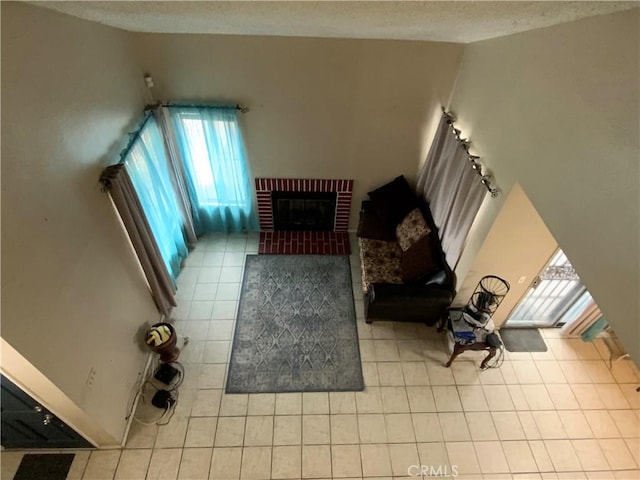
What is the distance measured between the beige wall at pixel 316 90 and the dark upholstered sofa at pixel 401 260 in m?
0.50

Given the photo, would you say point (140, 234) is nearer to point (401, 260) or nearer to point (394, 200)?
point (401, 260)

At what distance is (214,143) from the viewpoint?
4027mm

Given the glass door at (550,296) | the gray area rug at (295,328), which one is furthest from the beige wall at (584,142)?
the gray area rug at (295,328)

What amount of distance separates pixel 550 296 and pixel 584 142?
2.43 m

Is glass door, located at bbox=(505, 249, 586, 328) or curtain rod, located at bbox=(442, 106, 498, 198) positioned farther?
glass door, located at bbox=(505, 249, 586, 328)

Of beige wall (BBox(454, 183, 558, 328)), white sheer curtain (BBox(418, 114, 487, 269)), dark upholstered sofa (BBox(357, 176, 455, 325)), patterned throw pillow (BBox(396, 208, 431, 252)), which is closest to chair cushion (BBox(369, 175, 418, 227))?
dark upholstered sofa (BBox(357, 176, 455, 325))

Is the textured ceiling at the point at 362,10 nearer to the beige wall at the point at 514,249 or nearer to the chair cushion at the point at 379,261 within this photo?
the beige wall at the point at 514,249

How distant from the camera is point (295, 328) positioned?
4008mm

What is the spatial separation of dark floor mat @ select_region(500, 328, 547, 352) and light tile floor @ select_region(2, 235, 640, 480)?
0.08 m

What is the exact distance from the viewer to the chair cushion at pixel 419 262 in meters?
3.87

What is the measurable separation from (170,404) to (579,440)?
3.77 m

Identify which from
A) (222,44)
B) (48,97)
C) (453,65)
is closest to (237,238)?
(222,44)

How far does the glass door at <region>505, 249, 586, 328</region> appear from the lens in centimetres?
361

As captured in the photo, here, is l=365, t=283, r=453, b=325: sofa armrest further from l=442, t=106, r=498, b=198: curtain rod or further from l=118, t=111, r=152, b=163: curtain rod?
l=118, t=111, r=152, b=163: curtain rod
